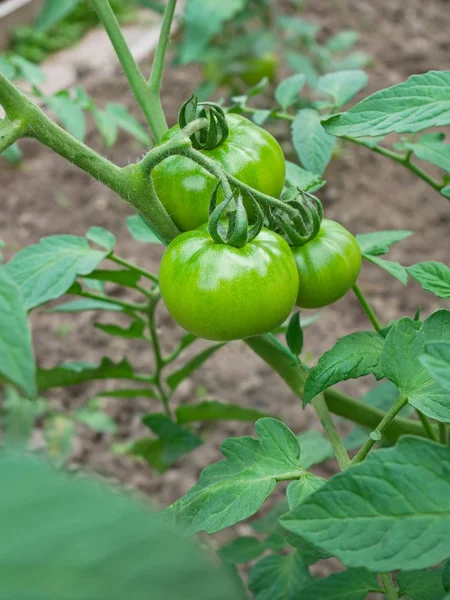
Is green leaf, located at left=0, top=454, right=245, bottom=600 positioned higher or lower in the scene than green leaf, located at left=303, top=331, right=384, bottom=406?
higher

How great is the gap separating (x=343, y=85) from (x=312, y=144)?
173mm

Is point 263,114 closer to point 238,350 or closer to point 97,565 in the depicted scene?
point 97,565

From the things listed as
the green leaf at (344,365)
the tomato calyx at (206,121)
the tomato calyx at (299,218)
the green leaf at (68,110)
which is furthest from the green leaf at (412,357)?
the green leaf at (68,110)

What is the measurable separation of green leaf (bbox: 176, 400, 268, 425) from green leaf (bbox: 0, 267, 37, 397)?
31.0 inches

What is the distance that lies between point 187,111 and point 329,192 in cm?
201

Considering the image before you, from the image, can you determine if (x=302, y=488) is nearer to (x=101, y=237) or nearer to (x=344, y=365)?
(x=344, y=365)

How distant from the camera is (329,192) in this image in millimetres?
2654

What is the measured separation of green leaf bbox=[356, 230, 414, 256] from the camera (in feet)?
2.82

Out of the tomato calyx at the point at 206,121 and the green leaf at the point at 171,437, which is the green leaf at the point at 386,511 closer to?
the tomato calyx at the point at 206,121

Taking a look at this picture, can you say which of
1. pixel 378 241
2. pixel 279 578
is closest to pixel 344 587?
pixel 279 578

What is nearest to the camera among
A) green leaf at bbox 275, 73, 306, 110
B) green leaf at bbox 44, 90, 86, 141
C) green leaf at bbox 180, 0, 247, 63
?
green leaf at bbox 275, 73, 306, 110

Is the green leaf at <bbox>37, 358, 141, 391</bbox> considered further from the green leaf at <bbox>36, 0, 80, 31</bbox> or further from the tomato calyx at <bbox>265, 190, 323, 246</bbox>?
the green leaf at <bbox>36, 0, 80, 31</bbox>

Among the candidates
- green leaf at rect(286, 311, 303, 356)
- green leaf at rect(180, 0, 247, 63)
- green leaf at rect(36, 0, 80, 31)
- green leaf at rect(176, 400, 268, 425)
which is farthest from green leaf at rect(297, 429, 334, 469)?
green leaf at rect(180, 0, 247, 63)

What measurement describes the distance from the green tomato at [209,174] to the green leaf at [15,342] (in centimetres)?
29
